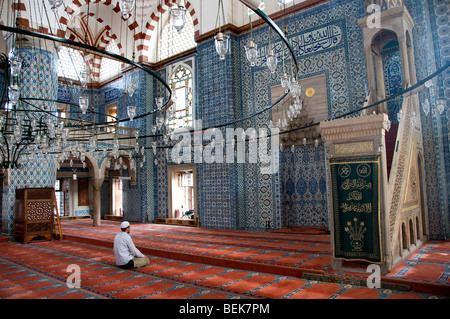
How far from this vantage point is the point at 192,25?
920cm

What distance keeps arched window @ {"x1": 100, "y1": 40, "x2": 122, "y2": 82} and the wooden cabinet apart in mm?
5421

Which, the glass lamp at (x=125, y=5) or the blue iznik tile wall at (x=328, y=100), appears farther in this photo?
the blue iznik tile wall at (x=328, y=100)

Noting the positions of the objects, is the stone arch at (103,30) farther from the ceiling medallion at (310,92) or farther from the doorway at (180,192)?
the ceiling medallion at (310,92)

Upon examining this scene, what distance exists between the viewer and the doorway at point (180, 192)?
30.6 ft

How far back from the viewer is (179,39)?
961 centimetres

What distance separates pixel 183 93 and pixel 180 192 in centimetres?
279

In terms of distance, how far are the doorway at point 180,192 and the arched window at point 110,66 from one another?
402 centimetres

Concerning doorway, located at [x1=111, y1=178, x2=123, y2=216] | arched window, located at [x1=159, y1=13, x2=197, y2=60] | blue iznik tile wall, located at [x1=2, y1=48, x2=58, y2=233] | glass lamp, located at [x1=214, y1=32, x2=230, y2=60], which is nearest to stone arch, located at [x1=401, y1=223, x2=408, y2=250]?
glass lamp, located at [x1=214, y1=32, x2=230, y2=60]

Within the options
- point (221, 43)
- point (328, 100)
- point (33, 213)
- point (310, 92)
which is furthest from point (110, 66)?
point (221, 43)

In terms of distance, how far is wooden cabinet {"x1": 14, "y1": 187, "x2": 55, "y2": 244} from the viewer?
641 cm

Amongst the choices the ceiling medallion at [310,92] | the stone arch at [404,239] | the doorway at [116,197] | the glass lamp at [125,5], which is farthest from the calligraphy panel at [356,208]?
the doorway at [116,197]

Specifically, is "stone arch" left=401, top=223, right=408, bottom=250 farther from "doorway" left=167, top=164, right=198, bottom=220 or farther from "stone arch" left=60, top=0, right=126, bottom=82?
"stone arch" left=60, top=0, right=126, bottom=82

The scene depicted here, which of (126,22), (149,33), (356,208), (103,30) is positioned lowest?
(356,208)

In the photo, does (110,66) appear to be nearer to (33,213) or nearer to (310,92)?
(33,213)
